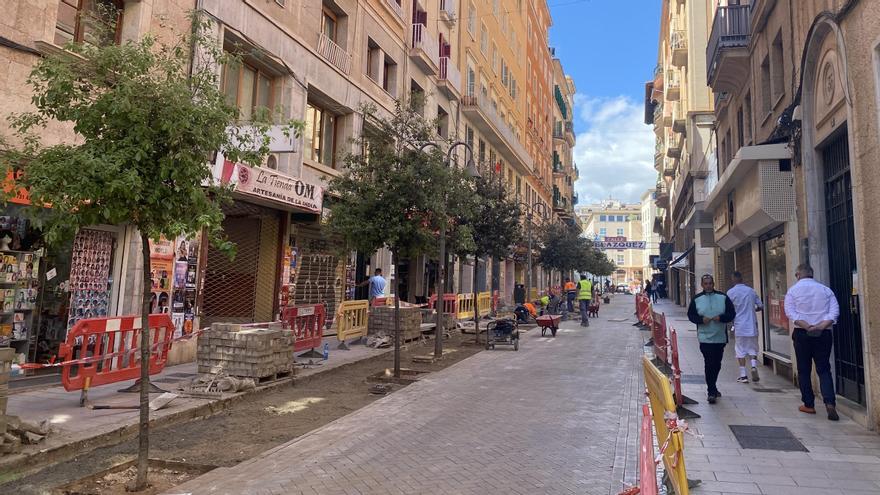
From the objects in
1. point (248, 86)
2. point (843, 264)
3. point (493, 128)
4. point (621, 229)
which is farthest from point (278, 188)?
point (621, 229)

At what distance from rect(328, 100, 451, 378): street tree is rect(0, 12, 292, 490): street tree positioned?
17.1 feet

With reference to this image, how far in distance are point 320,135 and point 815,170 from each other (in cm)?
1244

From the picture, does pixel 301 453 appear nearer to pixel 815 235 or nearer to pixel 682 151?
pixel 815 235

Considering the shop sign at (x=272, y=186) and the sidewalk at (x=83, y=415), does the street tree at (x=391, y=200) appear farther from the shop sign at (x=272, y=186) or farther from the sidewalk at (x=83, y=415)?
the sidewalk at (x=83, y=415)

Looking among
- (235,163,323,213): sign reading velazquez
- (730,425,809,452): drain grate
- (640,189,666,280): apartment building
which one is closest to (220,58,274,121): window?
(235,163,323,213): sign reading velazquez

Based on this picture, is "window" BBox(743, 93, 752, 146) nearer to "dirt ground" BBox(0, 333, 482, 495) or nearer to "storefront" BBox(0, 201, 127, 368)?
"dirt ground" BBox(0, 333, 482, 495)

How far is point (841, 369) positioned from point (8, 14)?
12.4 meters

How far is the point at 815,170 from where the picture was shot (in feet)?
25.6

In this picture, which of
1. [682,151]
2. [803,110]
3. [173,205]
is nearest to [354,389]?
[173,205]

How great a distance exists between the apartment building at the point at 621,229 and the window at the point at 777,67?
91.1 m

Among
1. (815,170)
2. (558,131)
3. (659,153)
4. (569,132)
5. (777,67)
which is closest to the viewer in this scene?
(815,170)

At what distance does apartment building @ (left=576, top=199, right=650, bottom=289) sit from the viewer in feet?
349

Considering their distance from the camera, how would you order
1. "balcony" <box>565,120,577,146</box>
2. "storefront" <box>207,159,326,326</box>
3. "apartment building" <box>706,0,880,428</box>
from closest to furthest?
"apartment building" <box>706,0,880,428</box> < "storefront" <box>207,159,326,326</box> < "balcony" <box>565,120,577,146</box>

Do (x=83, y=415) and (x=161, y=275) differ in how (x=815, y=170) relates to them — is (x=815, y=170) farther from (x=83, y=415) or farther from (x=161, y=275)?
(x=161, y=275)
